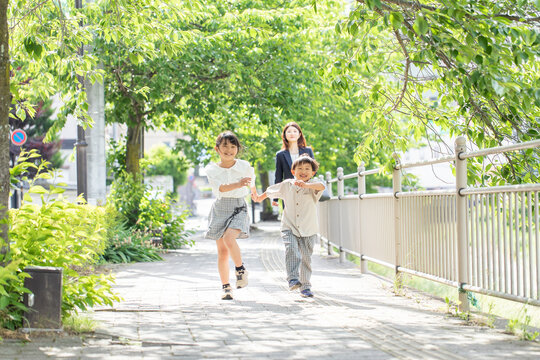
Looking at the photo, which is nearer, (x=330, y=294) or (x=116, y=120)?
(x=330, y=294)

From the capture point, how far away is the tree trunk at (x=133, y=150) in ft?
54.6

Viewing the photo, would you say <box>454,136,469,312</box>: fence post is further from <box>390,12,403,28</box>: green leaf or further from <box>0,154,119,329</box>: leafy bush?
<box>0,154,119,329</box>: leafy bush

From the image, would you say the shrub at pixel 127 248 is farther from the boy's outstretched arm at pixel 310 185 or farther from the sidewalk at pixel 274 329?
the boy's outstretched arm at pixel 310 185

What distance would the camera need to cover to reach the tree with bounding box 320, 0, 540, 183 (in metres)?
5.41

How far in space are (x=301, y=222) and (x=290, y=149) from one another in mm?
1520

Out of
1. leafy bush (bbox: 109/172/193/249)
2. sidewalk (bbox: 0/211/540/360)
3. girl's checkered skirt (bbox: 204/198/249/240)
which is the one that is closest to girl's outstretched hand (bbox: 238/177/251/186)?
girl's checkered skirt (bbox: 204/198/249/240)

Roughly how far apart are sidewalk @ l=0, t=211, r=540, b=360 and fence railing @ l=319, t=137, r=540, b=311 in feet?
1.19

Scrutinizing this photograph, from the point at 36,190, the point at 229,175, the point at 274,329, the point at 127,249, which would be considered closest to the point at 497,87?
the point at 274,329

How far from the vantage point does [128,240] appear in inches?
507

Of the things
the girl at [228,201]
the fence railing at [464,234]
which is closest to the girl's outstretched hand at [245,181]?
the girl at [228,201]

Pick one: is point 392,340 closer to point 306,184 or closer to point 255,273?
point 306,184

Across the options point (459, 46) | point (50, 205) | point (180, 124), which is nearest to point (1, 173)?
point (50, 205)

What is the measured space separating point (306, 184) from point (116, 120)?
1012 centimetres

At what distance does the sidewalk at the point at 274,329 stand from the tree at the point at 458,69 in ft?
5.73
